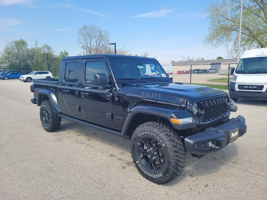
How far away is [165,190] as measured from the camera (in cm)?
269

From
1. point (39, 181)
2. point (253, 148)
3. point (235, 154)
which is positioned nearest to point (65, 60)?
point (39, 181)

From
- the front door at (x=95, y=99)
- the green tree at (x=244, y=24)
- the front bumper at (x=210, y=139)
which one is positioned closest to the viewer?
the front bumper at (x=210, y=139)

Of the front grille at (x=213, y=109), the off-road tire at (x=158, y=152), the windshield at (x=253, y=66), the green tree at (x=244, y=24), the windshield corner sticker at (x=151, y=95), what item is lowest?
the off-road tire at (x=158, y=152)

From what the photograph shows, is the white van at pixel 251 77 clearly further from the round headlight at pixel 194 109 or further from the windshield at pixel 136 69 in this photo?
the round headlight at pixel 194 109

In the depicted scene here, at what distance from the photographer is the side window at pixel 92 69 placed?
Result: 12.2 feet

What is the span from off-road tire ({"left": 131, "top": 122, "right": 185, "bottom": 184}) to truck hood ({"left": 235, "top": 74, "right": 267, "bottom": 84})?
700 centimetres

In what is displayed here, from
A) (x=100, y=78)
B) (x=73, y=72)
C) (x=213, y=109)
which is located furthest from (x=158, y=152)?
(x=73, y=72)

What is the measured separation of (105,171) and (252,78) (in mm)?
7664

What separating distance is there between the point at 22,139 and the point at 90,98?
2278 mm

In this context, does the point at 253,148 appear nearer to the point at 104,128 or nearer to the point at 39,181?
the point at 104,128

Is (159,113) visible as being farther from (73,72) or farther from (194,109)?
(73,72)

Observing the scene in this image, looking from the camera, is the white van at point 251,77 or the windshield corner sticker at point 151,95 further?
the white van at point 251,77

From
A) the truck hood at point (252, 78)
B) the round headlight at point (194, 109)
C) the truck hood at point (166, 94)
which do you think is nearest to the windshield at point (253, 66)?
the truck hood at point (252, 78)

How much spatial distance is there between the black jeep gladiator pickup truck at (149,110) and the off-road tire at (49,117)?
0.59 metres
